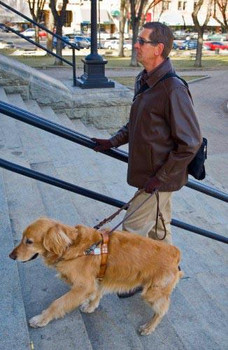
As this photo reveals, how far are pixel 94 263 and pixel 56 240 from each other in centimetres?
33

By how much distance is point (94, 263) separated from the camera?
2508mm

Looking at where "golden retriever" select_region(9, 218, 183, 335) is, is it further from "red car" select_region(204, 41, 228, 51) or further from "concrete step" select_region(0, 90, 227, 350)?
"red car" select_region(204, 41, 228, 51)

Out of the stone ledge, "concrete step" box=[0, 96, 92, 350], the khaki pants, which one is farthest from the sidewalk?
the khaki pants

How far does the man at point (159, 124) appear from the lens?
2.45 meters

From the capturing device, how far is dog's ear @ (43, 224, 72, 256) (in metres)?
2.35

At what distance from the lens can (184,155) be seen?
249 cm

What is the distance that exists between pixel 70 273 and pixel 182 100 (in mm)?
1343

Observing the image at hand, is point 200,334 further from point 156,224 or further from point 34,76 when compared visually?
point 34,76

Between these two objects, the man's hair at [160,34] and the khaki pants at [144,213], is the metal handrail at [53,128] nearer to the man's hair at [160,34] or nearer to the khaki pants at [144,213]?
the khaki pants at [144,213]

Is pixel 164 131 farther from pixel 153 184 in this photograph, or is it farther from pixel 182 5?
pixel 182 5

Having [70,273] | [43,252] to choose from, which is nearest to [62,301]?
[70,273]

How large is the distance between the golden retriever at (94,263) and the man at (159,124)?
1.42 feet

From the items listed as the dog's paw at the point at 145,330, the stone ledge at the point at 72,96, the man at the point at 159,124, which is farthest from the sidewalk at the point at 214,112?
the dog's paw at the point at 145,330

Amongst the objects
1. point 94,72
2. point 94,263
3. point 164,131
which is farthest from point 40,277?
point 94,72
